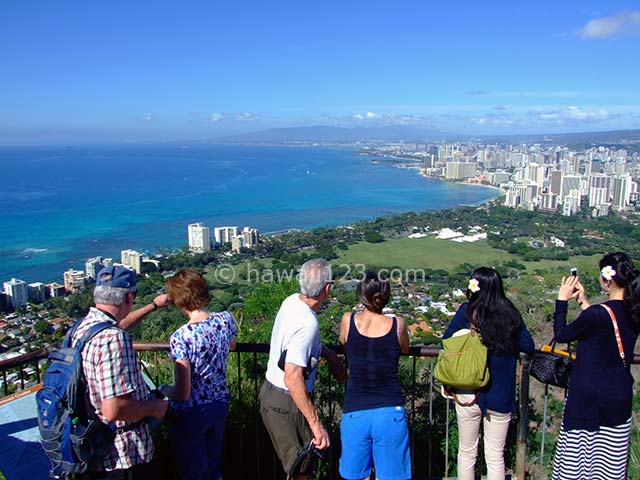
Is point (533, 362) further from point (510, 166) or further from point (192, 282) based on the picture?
point (510, 166)

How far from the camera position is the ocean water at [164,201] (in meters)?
34.2

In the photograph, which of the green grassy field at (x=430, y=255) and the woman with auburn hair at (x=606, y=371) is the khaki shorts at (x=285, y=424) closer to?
the woman with auburn hair at (x=606, y=371)

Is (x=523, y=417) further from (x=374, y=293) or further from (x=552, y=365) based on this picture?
(x=374, y=293)

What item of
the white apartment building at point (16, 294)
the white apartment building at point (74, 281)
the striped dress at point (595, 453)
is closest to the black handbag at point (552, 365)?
the striped dress at point (595, 453)

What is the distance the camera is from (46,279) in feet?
85.5

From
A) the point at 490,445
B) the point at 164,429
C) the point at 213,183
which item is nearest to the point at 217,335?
the point at 164,429

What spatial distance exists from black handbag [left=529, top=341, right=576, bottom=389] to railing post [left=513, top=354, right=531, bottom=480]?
67mm

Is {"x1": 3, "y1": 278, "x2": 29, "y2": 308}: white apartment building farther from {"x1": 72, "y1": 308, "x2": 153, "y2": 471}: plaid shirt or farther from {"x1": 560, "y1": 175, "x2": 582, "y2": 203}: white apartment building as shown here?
{"x1": 560, "y1": 175, "x2": 582, "y2": 203}: white apartment building

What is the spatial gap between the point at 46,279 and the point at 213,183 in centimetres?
4246

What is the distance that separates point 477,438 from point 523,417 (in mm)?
351

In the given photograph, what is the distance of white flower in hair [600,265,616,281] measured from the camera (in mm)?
2000

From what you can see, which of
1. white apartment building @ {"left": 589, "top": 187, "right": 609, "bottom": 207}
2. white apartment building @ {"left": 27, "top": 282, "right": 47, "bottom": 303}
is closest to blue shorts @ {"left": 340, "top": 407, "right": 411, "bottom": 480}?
white apartment building @ {"left": 27, "top": 282, "right": 47, "bottom": 303}

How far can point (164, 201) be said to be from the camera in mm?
53281

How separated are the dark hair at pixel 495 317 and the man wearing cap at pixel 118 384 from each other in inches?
48.4
